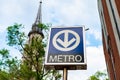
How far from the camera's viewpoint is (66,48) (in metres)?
3.92

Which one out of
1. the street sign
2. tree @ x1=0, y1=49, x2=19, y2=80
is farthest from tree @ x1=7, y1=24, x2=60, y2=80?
the street sign

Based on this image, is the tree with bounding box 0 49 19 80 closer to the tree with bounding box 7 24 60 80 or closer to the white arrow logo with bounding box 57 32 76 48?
the tree with bounding box 7 24 60 80

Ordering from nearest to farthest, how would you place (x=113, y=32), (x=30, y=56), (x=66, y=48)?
(x=66, y=48)
(x=113, y=32)
(x=30, y=56)

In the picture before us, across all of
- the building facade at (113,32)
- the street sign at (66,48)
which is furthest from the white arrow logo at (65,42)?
the building facade at (113,32)

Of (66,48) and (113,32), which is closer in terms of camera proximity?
(66,48)

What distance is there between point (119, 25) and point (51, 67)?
4.65 metres

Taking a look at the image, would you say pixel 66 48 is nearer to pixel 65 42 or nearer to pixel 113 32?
pixel 65 42

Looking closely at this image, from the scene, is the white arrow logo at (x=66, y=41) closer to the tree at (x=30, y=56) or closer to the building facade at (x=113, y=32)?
the building facade at (x=113, y=32)

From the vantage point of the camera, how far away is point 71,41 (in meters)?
4.07

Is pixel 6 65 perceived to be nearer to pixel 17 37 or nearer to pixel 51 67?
pixel 17 37

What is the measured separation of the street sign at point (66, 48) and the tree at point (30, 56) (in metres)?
14.6

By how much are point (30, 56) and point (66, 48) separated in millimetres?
16309

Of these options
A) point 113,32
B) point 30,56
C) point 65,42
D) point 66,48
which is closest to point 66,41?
point 65,42

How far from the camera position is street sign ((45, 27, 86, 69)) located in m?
3.71
